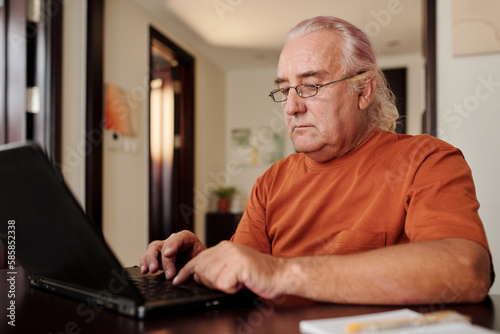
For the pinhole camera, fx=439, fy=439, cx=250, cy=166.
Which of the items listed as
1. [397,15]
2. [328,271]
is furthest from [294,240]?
[397,15]

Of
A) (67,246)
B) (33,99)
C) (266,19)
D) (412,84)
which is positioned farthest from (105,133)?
(412,84)

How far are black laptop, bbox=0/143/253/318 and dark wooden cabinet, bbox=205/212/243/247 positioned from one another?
462 cm

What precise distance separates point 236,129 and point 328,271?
5.59m

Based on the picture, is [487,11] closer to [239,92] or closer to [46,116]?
[46,116]

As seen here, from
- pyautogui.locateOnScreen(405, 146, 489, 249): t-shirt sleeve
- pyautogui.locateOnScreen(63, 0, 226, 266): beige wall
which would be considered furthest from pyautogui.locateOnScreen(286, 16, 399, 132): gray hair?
pyautogui.locateOnScreen(63, 0, 226, 266): beige wall

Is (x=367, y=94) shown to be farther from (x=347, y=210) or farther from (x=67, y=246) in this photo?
(x=67, y=246)

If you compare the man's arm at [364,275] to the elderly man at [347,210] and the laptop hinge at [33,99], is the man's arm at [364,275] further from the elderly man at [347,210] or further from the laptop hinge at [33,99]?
the laptop hinge at [33,99]

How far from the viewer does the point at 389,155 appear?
52.0 inches

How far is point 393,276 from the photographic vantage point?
791 millimetres

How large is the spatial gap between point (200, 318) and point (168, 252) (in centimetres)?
41

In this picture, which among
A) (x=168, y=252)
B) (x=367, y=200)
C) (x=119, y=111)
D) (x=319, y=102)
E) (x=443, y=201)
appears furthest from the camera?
(x=119, y=111)

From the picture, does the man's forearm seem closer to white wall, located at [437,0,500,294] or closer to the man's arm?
the man's arm

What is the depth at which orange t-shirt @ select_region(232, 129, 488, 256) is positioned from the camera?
99cm

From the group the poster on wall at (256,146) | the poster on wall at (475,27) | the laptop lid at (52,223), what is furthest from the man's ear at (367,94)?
the poster on wall at (256,146)
